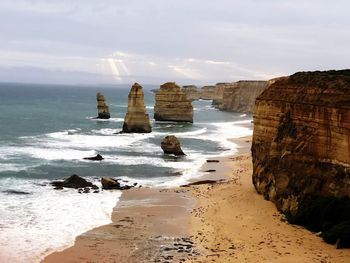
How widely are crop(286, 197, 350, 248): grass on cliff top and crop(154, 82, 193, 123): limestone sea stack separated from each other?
60.9 metres

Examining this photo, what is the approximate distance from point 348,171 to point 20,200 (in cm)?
1856

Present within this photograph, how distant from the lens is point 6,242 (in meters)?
22.3

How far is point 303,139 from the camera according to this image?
26.5 m

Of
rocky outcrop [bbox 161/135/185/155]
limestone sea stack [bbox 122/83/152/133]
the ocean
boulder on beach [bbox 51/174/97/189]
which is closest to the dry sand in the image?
the ocean

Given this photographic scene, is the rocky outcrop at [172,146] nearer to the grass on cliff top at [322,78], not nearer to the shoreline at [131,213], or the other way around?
the shoreline at [131,213]

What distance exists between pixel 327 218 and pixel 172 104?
213 feet

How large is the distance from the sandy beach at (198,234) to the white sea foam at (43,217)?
82 cm

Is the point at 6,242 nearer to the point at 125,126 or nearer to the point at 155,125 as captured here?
the point at 125,126

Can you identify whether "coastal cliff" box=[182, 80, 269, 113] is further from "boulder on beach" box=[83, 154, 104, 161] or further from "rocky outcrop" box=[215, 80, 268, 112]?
"boulder on beach" box=[83, 154, 104, 161]

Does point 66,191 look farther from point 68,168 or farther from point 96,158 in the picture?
point 96,158

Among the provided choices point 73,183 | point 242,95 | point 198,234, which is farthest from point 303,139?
point 242,95

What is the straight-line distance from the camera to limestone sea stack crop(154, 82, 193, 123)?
85.4 m

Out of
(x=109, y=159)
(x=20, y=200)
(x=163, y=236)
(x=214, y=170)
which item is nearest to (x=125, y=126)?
(x=109, y=159)

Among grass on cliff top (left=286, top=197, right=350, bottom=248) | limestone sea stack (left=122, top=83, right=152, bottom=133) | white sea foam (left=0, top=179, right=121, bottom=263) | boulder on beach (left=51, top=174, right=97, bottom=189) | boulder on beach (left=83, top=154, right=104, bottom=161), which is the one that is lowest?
white sea foam (left=0, top=179, right=121, bottom=263)
